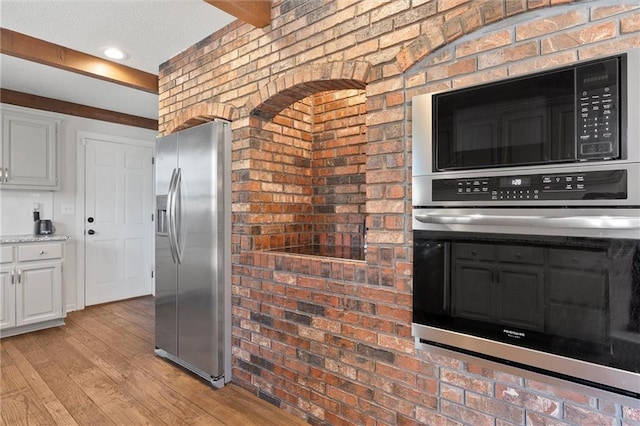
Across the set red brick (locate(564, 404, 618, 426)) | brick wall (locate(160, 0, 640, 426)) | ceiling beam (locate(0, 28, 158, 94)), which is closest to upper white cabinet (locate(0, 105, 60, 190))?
ceiling beam (locate(0, 28, 158, 94))

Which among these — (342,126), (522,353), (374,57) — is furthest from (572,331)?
(342,126)

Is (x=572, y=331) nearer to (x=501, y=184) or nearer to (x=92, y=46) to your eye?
(x=501, y=184)

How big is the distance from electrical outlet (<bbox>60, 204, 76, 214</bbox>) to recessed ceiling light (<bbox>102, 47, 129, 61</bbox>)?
2.21m

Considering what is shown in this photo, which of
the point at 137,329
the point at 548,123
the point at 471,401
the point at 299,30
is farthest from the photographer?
the point at 137,329

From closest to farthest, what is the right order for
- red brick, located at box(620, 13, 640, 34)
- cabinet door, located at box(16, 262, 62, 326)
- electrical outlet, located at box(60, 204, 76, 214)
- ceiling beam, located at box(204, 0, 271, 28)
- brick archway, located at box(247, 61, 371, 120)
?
red brick, located at box(620, 13, 640, 34) < brick archway, located at box(247, 61, 371, 120) < ceiling beam, located at box(204, 0, 271, 28) < cabinet door, located at box(16, 262, 62, 326) < electrical outlet, located at box(60, 204, 76, 214)

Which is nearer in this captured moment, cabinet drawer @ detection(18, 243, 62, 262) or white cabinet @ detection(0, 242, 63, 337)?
white cabinet @ detection(0, 242, 63, 337)

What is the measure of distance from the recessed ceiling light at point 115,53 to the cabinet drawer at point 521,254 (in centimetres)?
320

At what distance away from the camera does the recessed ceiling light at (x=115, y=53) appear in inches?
114

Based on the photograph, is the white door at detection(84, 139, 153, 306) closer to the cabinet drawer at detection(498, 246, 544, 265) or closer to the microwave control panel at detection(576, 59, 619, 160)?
the cabinet drawer at detection(498, 246, 544, 265)

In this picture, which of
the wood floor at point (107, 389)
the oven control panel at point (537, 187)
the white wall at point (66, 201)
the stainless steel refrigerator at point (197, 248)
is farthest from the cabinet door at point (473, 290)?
the white wall at point (66, 201)

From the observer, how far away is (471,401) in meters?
1.44

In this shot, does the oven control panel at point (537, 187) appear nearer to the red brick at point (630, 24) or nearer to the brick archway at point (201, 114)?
the red brick at point (630, 24)

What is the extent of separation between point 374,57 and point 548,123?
874mm

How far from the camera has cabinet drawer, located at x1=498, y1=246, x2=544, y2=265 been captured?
50.9 inches
